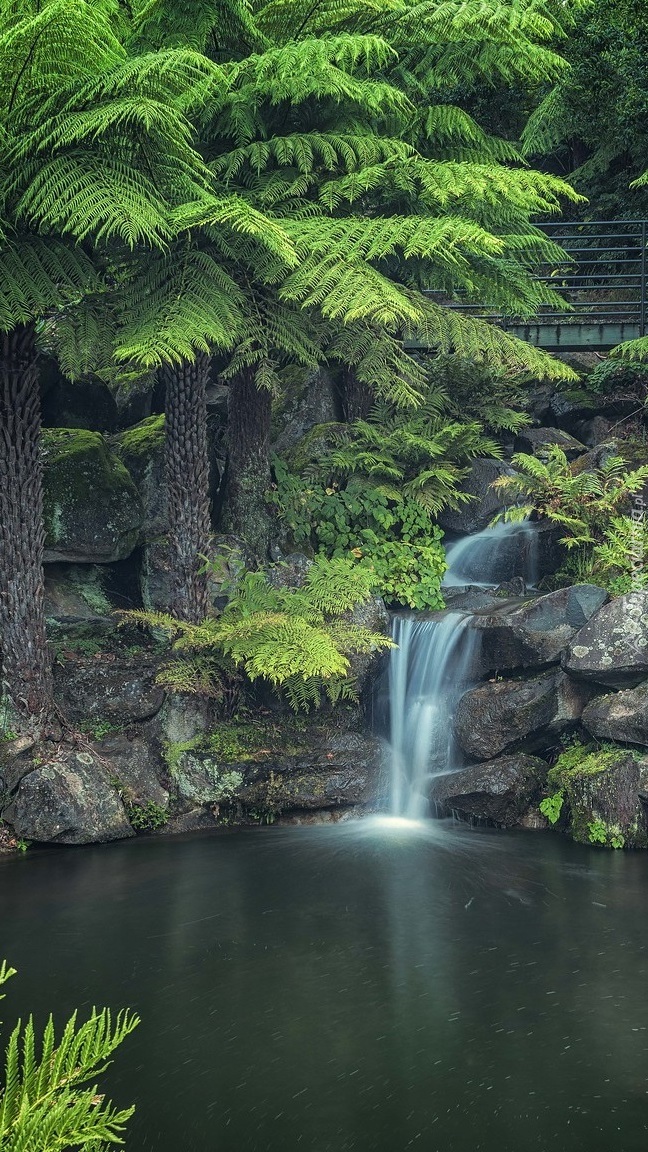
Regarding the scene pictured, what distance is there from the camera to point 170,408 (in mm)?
10750

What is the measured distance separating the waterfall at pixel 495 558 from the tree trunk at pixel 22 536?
524 cm

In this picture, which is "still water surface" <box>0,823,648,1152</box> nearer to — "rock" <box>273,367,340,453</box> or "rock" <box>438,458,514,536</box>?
"rock" <box>438,458,514,536</box>

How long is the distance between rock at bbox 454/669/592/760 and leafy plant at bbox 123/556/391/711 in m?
1.20

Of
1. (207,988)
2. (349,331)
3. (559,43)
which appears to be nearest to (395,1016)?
(207,988)

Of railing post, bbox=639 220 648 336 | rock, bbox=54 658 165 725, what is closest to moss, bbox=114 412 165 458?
rock, bbox=54 658 165 725

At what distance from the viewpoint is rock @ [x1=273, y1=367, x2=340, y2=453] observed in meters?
14.4

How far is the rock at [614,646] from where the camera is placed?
10.1 meters

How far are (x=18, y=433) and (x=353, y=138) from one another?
13.9 feet

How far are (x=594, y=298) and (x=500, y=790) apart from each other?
1293 cm

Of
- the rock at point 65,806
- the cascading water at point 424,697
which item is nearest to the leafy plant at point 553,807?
the cascading water at point 424,697

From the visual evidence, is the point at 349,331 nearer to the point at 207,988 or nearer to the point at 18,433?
the point at 18,433

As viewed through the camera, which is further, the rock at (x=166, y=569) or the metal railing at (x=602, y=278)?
the metal railing at (x=602, y=278)

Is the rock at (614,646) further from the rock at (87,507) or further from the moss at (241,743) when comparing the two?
the rock at (87,507)

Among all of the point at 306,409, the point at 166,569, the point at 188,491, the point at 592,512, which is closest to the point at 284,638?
the point at 188,491
